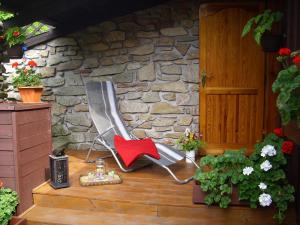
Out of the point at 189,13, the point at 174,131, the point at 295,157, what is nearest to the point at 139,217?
the point at 295,157

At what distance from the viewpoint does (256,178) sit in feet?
7.65

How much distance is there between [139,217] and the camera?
250 cm

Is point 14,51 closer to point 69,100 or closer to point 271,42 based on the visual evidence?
point 69,100

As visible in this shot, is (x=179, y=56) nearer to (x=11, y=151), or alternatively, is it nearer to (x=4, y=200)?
(x=11, y=151)

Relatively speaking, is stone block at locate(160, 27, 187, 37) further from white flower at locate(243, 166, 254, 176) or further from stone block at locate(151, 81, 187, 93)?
white flower at locate(243, 166, 254, 176)

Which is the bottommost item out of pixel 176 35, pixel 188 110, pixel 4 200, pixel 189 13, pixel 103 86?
pixel 4 200

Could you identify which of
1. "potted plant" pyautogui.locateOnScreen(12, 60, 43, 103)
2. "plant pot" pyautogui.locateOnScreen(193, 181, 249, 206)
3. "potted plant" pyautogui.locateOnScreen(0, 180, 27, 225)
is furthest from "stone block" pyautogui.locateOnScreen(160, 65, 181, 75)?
"potted plant" pyautogui.locateOnScreen(0, 180, 27, 225)

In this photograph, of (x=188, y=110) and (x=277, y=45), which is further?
(x=188, y=110)

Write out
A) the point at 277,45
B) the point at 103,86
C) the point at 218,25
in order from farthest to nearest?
the point at 103,86 < the point at 218,25 < the point at 277,45

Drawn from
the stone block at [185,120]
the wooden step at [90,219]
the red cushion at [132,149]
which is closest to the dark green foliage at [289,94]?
the wooden step at [90,219]

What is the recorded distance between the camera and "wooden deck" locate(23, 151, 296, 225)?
240 cm

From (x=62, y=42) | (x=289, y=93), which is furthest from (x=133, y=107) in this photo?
(x=289, y=93)

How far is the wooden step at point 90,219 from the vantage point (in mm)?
2438

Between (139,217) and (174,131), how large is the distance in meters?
2.01
